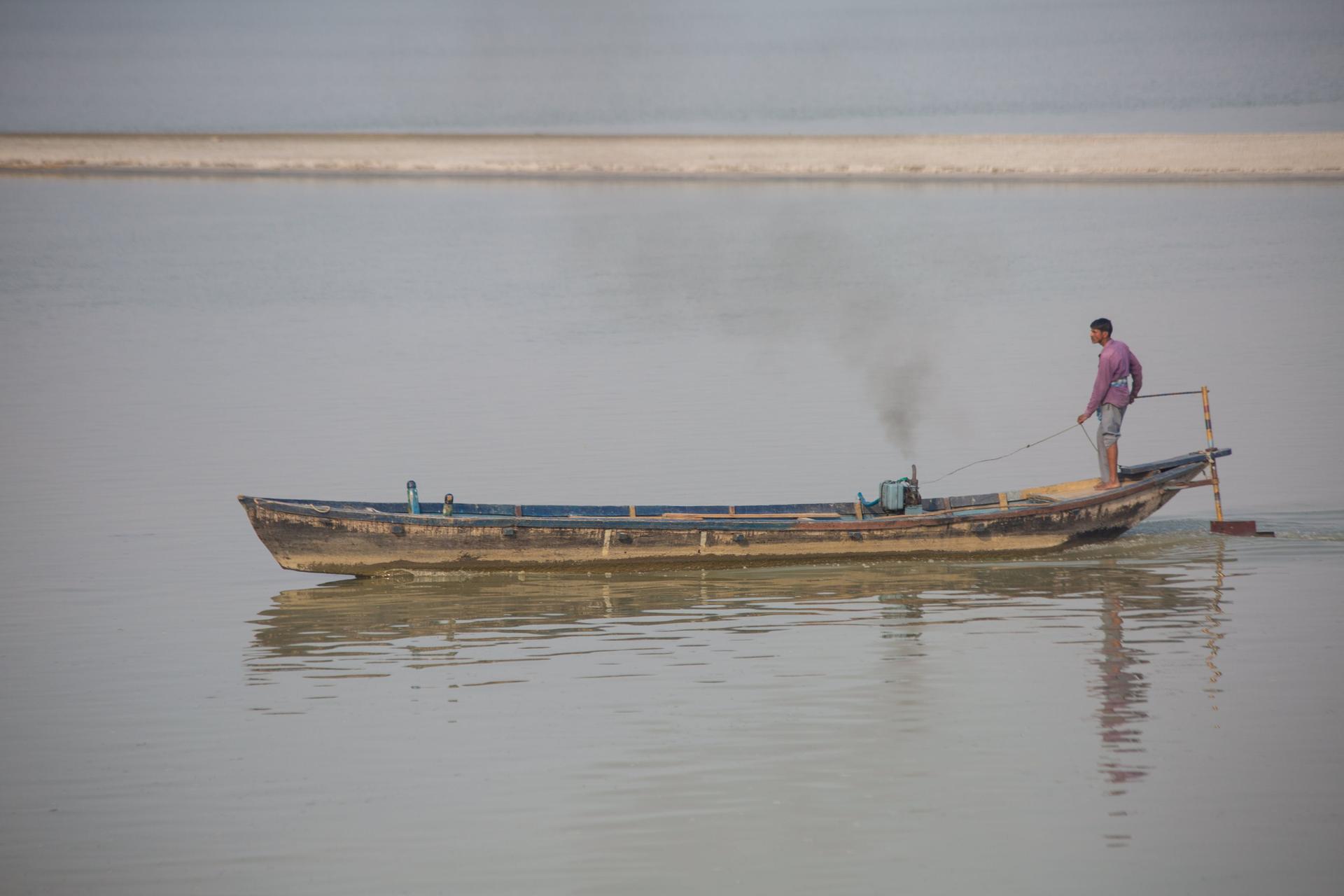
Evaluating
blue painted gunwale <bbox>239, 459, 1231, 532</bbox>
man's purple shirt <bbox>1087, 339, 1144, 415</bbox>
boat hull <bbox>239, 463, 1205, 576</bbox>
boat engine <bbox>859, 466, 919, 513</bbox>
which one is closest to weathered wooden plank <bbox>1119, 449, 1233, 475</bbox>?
blue painted gunwale <bbox>239, 459, 1231, 532</bbox>

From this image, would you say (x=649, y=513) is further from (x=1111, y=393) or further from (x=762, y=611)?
(x=1111, y=393)

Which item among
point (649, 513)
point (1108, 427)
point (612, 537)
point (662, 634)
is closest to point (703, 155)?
Result: point (1108, 427)

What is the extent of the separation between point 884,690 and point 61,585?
8.12 metres

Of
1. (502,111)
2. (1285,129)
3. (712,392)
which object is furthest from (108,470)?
(502,111)

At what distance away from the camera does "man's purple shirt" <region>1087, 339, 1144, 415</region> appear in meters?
14.7

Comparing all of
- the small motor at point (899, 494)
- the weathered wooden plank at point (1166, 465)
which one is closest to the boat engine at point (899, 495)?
the small motor at point (899, 494)

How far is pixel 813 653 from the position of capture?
1183 centimetres

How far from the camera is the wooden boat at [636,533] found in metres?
14.1

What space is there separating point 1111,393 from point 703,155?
48708 millimetres

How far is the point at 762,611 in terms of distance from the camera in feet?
43.1

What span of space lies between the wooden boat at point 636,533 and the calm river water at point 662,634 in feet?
0.78

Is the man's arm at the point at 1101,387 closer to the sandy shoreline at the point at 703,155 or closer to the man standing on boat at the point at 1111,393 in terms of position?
the man standing on boat at the point at 1111,393

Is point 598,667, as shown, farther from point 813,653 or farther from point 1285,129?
point 1285,129

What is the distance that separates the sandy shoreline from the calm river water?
26.2 metres
